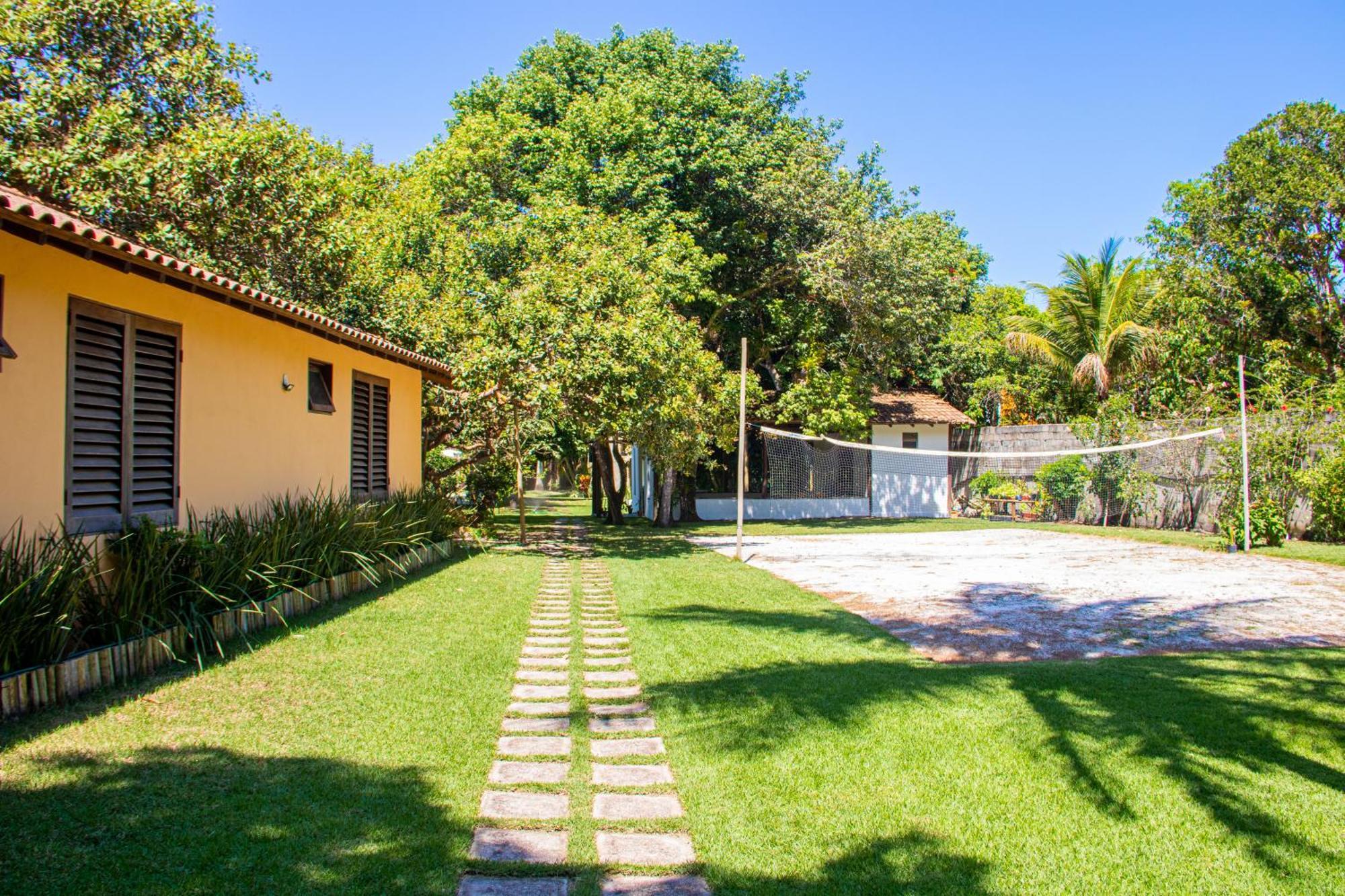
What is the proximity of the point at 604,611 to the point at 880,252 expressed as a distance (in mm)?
13707

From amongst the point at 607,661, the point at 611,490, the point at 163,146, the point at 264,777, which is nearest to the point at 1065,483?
the point at 611,490

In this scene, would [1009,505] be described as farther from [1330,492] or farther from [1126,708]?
[1126,708]

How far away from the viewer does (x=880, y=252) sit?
19.7 metres

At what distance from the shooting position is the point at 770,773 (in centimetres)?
406

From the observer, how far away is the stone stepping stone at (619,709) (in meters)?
5.08

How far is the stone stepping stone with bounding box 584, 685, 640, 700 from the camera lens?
546 centimetres

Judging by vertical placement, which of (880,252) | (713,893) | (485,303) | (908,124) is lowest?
(713,893)

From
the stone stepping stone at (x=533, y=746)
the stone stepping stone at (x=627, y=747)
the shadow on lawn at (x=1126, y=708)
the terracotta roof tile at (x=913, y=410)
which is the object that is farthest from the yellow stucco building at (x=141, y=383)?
the terracotta roof tile at (x=913, y=410)

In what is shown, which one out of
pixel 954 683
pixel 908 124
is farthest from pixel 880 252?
pixel 954 683

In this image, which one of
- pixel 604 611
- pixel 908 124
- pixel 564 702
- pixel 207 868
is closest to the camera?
pixel 207 868

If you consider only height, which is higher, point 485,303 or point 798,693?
point 485,303

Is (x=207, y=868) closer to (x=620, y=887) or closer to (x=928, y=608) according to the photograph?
(x=620, y=887)

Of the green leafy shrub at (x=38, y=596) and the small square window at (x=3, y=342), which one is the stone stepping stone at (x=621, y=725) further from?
the small square window at (x=3, y=342)

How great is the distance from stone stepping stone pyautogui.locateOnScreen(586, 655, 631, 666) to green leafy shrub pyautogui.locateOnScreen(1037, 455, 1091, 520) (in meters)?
18.8
